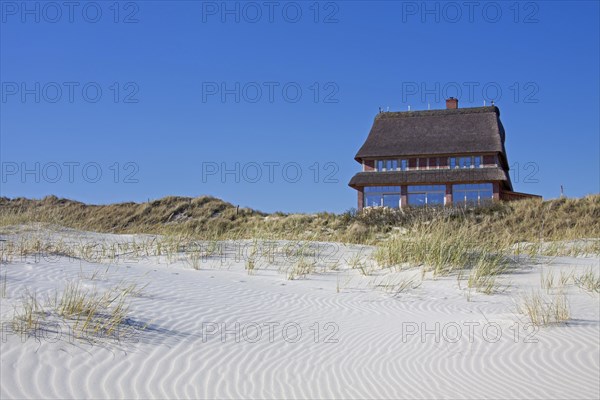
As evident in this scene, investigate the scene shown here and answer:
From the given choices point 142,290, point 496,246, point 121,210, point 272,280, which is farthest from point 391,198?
point 142,290

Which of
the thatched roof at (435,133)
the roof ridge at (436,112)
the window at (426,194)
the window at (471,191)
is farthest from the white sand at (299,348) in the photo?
the roof ridge at (436,112)

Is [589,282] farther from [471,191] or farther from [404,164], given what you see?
[404,164]

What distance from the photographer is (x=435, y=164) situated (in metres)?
37.6

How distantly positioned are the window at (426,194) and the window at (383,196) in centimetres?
88

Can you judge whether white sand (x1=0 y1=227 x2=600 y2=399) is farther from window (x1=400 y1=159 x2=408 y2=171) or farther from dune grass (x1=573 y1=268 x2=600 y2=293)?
window (x1=400 y1=159 x2=408 y2=171)

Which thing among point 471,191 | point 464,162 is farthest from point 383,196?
point 464,162

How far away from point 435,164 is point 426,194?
7.45 ft

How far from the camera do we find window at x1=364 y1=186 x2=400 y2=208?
3700 cm

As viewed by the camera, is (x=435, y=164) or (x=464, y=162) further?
(x=435, y=164)

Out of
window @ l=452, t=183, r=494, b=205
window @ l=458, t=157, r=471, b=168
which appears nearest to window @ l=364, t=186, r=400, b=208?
window @ l=452, t=183, r=494, b=205

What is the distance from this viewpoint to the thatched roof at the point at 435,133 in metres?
37.3

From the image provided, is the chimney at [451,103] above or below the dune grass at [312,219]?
above

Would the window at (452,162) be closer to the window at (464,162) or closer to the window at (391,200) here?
the window at (464,162)

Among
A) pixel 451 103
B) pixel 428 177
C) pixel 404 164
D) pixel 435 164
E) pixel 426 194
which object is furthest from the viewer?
pixel 451 103
